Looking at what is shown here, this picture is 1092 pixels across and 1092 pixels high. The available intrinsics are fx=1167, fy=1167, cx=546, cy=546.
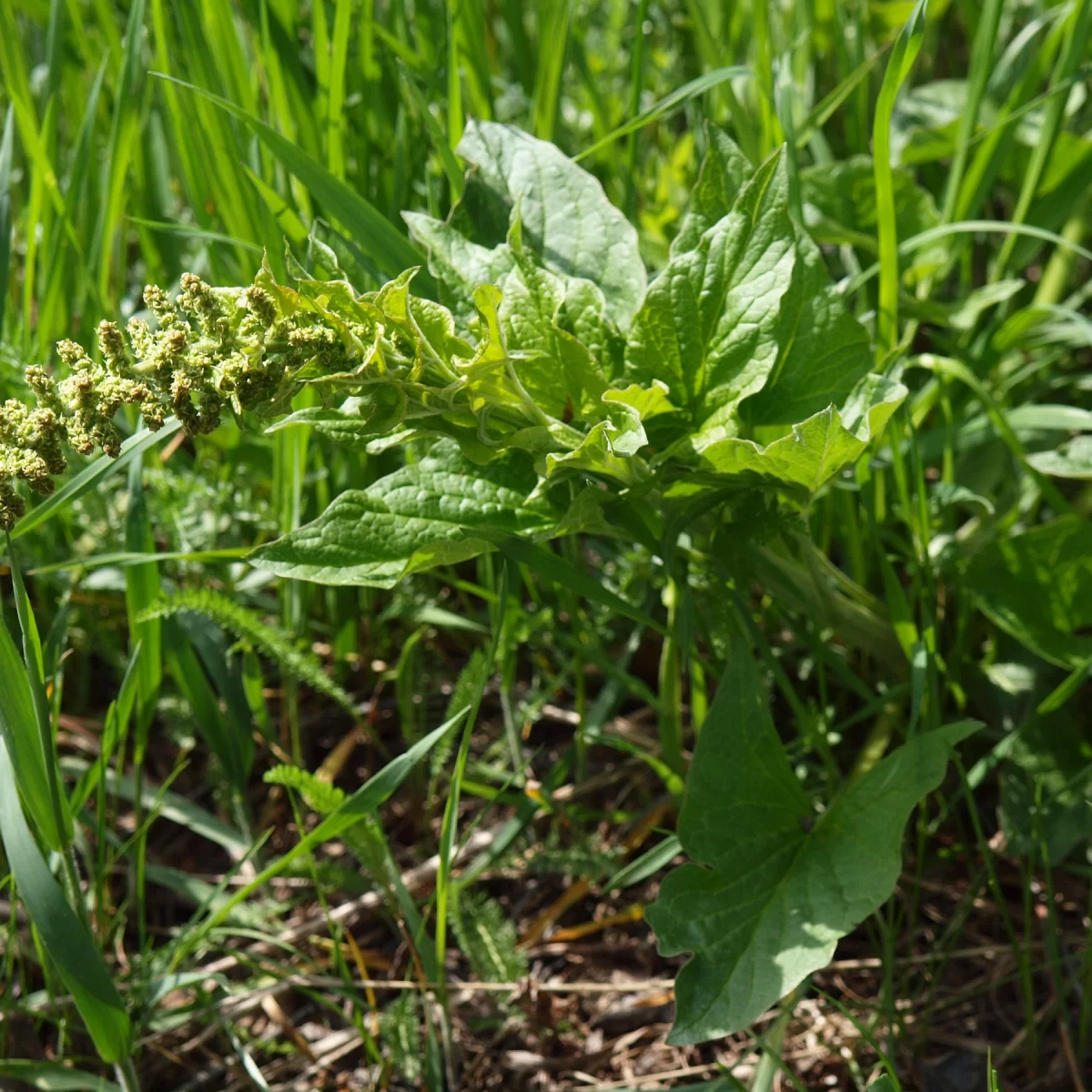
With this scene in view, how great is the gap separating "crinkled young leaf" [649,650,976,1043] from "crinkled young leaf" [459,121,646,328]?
513mm

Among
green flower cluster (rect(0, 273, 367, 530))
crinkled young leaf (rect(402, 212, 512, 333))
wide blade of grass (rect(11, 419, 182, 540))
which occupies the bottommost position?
wide blade of grass (rect(11, 419, 182, 540))

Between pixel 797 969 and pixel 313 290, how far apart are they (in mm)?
865

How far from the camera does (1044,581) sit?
1.66 metres

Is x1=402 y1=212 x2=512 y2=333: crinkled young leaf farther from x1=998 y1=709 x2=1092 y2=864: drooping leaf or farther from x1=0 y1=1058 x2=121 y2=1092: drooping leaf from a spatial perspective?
x1=0 y1=1058 x2=121 y2=1092: drooping leaf

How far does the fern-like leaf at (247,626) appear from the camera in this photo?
1.54 meters

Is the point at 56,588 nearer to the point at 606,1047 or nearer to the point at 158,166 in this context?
the point at 158,166

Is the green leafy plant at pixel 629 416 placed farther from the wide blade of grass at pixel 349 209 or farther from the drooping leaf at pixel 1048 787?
the drooping leaf at pixel 1048 787

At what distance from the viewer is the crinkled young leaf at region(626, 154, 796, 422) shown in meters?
1.34

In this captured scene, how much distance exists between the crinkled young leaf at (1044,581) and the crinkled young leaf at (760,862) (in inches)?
14.0

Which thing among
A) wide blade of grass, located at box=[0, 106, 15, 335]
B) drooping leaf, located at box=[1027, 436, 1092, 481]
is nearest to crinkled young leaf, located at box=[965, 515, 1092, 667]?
drooping leaf, located at box=[1027, 436, 1092, 481]

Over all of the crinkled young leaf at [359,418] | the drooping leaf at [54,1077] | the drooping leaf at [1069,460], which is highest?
the crinkled young leaf at [359,418]

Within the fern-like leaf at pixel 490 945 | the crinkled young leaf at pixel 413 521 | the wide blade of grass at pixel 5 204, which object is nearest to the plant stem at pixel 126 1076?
the fern-like leaf at pixel 490 945

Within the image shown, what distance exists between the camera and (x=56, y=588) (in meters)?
2.04

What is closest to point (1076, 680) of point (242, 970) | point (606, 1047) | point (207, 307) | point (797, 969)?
point (797, 969)
